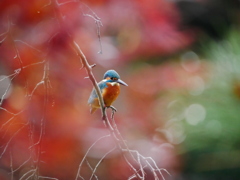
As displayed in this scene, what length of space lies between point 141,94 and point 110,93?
4.36 feet

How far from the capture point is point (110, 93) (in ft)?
1.64

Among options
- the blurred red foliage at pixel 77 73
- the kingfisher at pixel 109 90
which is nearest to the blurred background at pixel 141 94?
the blurred red foliage at pixel 77 73

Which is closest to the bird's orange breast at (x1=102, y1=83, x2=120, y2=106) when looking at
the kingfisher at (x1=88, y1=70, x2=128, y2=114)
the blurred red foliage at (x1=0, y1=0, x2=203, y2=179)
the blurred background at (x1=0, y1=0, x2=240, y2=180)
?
the kingfisher at (x1=88, y1=70, x2=128, y2=114)

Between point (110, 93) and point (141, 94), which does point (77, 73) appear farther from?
point (110, 93)

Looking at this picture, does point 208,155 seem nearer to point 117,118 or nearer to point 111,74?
point 117,118

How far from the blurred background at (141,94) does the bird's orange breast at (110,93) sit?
721 mm

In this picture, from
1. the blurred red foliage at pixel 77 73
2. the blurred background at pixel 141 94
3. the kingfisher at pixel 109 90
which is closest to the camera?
the kingfisher at pixel 109 90

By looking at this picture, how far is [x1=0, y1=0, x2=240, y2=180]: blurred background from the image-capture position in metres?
1.36

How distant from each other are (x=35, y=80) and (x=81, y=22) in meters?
Answer: 0.29

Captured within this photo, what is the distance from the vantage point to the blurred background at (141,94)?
136 cm

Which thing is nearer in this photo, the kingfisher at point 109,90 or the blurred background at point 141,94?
the kingfisher at point 109,90

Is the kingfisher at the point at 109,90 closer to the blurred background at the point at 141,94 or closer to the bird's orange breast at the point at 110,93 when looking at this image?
the bird's orange breast at the point at 110,93

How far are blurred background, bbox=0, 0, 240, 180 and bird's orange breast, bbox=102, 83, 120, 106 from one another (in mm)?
721

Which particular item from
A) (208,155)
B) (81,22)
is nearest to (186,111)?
(208,155)
